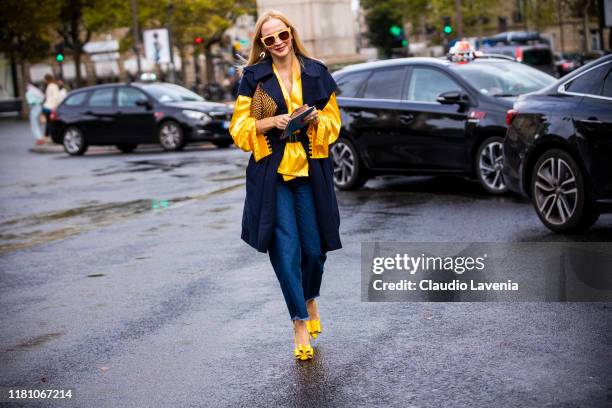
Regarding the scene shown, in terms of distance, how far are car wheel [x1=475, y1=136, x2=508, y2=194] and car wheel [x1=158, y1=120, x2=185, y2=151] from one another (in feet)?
43.9

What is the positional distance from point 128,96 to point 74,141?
2025 mm

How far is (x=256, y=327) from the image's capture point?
23.5 ft

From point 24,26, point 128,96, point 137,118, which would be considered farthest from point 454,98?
point 24,26

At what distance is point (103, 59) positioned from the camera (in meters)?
86.9

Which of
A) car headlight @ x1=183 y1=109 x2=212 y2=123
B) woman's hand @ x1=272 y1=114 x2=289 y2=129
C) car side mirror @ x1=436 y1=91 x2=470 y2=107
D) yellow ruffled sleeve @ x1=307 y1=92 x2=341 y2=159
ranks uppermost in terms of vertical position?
woman's hand @ x1=272 y1=114 x2=289 y2=129

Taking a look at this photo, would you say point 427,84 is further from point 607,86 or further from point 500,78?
point 607,86

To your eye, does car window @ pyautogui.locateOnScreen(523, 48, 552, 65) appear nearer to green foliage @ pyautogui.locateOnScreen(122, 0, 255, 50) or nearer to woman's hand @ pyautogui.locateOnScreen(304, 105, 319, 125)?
green foliage @ pyautogui.locateOnScreen(122, 0, 255, 50)

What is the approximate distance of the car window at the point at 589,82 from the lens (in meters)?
9.84

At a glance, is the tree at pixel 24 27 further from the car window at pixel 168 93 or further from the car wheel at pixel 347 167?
the car wheel at pixel 347 167

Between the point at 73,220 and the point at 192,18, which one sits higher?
the point at 192,18

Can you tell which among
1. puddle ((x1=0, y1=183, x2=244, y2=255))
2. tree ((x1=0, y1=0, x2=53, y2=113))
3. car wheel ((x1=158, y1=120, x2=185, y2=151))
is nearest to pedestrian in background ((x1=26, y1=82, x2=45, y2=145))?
car wheel ((x1=158, y1=120, x2=185, y2=151))

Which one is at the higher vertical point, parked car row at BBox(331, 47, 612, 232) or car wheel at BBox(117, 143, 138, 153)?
parked car row at BBox(331, 47, 612, 232)

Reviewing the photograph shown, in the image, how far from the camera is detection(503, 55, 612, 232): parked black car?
957cm

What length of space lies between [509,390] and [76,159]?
71.8 ft
